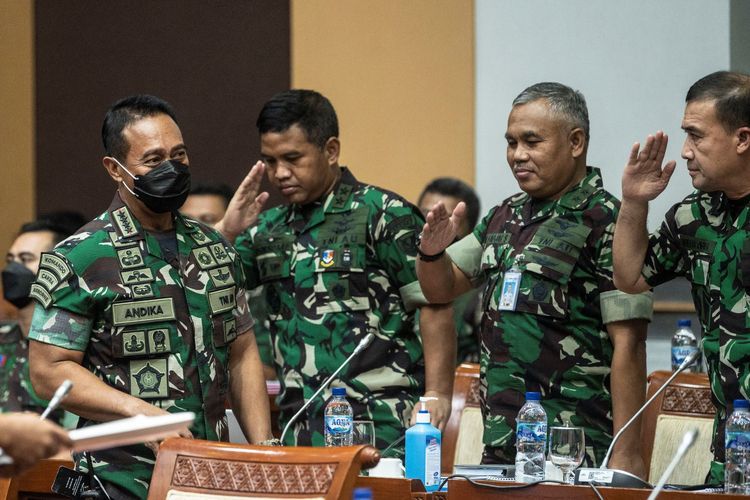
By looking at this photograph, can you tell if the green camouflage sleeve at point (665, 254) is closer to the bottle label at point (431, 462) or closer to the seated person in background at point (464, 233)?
the bottle label at point (431, 462)

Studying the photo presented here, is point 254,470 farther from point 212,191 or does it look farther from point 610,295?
point 212,191

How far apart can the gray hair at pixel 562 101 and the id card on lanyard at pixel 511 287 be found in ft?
1.37

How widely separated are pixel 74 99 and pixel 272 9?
136cm

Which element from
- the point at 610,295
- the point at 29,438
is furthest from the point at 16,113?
the point at 29,438

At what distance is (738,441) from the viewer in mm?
2471

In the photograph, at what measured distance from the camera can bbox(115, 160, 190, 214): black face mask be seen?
2873mm

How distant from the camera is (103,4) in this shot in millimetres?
6594

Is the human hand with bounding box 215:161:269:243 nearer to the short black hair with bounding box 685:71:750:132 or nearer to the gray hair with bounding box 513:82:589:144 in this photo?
the gray hair with bounding box 513:82:589:144

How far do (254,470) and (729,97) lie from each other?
4.66 ft

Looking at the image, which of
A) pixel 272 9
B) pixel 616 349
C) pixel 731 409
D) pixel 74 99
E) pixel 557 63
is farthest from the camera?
pixel 74 99

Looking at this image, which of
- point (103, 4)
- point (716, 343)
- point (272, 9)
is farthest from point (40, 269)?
point (103, 4)

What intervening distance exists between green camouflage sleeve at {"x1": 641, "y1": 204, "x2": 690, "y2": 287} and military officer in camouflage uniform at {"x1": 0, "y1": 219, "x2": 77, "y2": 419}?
2.30 meters

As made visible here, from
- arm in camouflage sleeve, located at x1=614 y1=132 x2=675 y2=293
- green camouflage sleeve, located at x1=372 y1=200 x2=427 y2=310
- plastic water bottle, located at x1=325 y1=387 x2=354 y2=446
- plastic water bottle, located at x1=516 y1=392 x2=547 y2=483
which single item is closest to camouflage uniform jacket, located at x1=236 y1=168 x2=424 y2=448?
green camouflage sleeve, located at x1=372 y1=200 x2=427 y2=310

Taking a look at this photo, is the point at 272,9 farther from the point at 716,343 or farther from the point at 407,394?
the point at 716,343
